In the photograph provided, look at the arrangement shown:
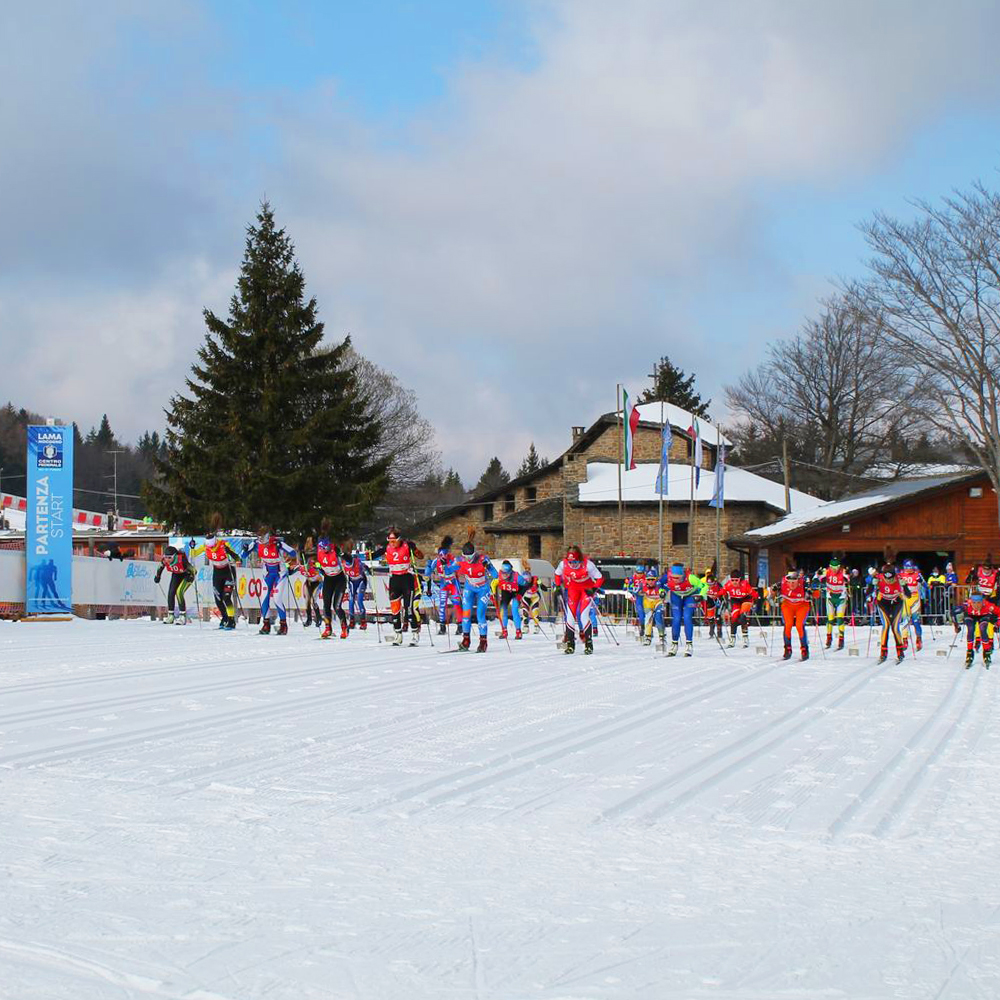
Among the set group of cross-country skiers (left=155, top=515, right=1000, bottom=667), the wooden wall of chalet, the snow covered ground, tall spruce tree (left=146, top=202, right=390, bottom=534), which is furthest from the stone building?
the snow covered ground

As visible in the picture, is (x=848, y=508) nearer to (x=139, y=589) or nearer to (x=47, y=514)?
(x=139, y=589)

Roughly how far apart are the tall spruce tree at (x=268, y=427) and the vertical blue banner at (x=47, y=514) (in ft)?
64.1

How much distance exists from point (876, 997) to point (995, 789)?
4.58 meters

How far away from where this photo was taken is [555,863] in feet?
19.9

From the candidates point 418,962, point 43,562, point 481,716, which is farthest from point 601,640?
point 418,962

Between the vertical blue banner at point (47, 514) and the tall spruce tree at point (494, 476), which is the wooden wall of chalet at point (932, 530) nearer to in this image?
the vertical blue banner at point (47, 514)

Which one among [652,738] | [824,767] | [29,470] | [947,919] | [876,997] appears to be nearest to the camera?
[876,997]

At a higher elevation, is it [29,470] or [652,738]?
[29,470]

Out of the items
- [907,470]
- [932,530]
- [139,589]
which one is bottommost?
[139,589]

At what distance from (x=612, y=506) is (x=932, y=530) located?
744 inches

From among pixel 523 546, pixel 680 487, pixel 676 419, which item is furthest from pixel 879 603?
pixel 676 419

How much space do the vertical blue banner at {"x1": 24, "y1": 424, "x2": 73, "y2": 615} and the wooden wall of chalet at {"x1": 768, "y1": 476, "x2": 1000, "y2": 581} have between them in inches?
1170

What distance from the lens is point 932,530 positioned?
153 ft

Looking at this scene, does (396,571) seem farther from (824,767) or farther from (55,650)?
(824,767)
